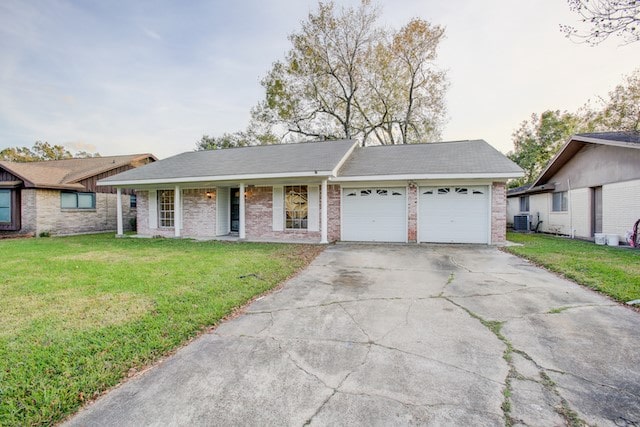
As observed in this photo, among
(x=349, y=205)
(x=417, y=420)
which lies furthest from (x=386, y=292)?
(x=349, y=205)

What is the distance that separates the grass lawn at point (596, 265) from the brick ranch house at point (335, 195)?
6.06ft

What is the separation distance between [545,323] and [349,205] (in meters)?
7.96

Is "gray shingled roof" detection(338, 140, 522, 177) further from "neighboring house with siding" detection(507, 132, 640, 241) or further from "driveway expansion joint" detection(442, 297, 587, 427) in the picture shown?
"driveway expansion joint" detection(442, 297, 587, 427)

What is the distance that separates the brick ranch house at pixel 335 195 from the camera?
10125 mm

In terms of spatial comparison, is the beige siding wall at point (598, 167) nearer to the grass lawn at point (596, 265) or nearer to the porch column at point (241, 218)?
the grass lawn at point (596, 265)

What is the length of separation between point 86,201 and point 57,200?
1298 millimetres

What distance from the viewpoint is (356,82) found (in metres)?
22.5

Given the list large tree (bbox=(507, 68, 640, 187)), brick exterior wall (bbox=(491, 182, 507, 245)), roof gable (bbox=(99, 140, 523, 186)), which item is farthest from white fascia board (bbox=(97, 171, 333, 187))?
large tree (bbox=(507, 68, 640, 187))

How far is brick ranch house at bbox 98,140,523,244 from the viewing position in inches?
399

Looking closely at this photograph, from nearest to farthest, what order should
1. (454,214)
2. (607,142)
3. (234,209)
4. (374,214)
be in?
(607,142) → (454,214) → (374,214) → (234,209)

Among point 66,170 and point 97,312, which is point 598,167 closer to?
point 97,312

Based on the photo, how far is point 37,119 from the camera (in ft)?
53.0

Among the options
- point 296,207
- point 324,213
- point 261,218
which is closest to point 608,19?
point 324,213

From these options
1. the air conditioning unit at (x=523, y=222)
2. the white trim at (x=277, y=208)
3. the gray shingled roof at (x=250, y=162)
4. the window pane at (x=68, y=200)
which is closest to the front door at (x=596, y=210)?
the air conditioning unit at (x=523, y=222)
